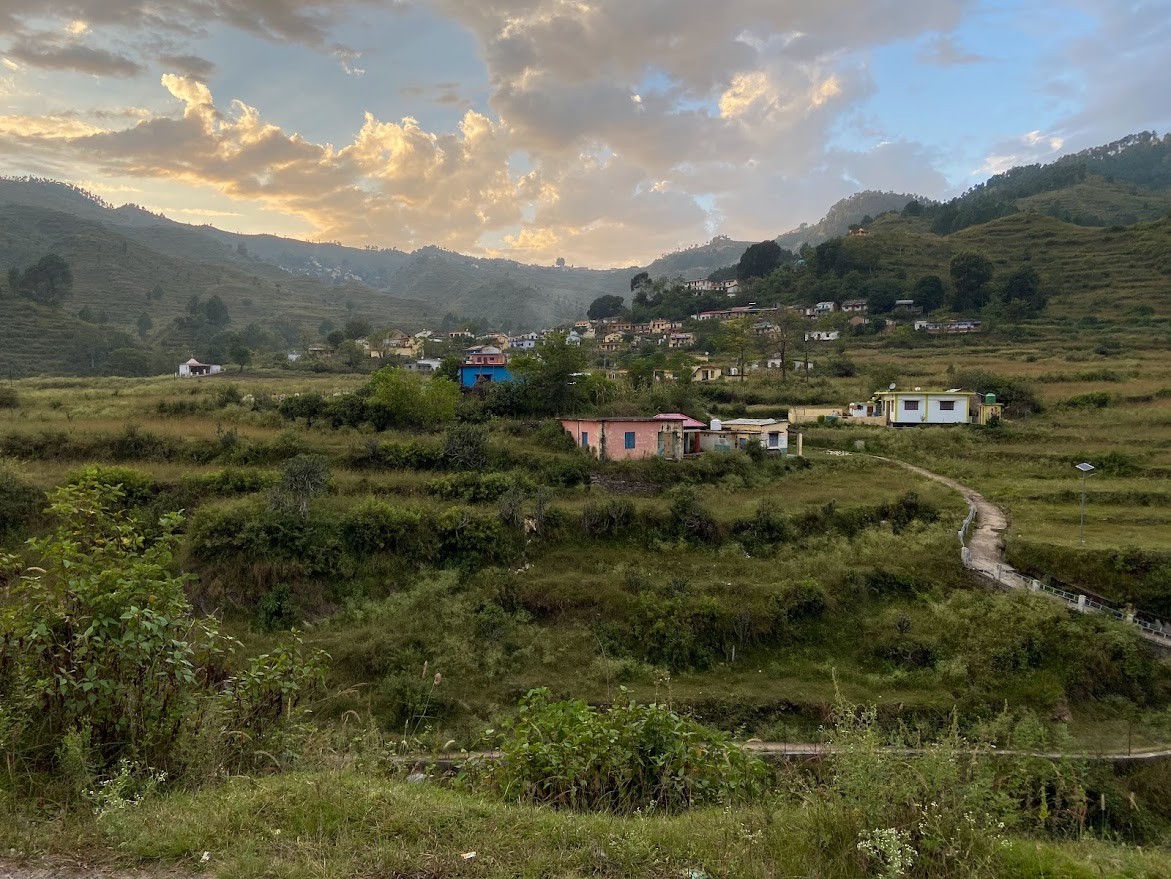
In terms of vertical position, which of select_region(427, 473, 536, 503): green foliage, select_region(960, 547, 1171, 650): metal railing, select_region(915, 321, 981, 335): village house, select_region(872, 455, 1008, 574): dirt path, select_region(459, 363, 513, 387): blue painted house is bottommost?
select_region(960, 547, 1171, 650): metal railing

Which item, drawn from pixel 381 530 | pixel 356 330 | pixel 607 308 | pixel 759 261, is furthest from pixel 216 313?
pixel 381 530

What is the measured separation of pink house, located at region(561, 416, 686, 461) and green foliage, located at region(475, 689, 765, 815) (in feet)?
52.2

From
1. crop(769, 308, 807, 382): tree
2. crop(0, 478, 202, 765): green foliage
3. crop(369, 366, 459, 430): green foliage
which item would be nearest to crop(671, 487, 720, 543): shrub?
crop(369, 366, 459, 430): green foliage

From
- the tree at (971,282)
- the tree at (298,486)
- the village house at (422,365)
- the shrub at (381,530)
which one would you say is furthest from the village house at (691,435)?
the tree at (971,282)

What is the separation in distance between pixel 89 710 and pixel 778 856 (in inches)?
163

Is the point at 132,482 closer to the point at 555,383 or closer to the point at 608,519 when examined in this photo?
the point at 608,519

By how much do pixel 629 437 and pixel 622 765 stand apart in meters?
16.7

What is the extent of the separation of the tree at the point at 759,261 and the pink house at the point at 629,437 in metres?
64.9

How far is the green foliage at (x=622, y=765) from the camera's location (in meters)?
4.34

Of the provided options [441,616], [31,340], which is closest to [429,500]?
[441,616]

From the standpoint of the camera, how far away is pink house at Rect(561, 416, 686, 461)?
20.9 metres

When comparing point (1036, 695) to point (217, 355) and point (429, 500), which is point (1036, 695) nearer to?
point (429, 500)

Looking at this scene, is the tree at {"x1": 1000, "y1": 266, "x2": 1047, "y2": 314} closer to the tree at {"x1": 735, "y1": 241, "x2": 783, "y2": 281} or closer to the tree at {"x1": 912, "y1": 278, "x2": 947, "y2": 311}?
the tree at {"x1": 912, "y1": 278, "x2": 947, "y2": 311}

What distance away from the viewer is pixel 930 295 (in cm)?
5606
